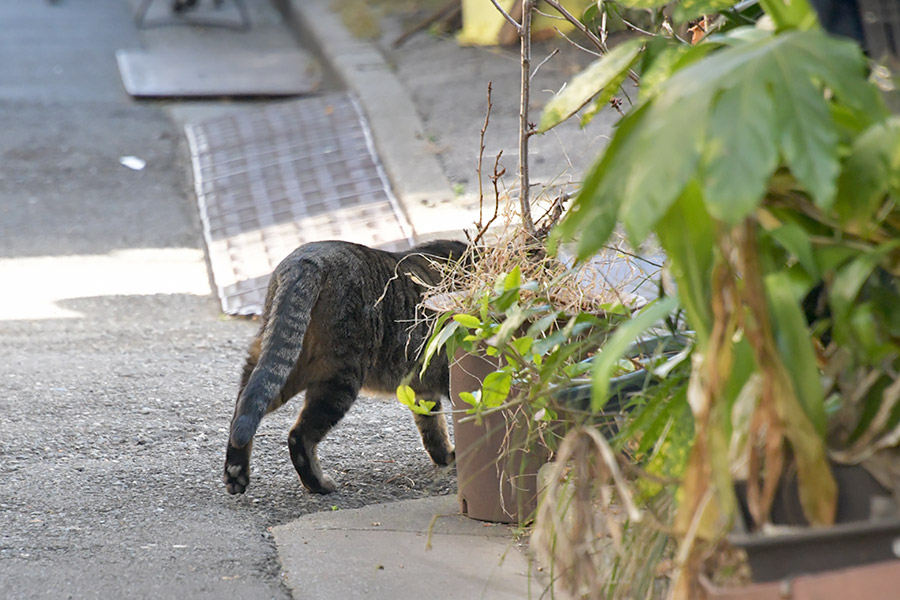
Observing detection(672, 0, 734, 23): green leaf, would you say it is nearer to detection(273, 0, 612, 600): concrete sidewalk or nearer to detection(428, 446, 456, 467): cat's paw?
detection(273, 0, 612, 600): concrete sidewalk

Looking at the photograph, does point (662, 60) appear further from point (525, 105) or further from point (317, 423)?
point (317, 423)

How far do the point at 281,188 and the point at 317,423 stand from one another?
390 cm

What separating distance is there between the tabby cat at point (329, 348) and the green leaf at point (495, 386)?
929 millimetres

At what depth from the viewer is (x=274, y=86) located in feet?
32.8

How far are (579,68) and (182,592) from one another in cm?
660

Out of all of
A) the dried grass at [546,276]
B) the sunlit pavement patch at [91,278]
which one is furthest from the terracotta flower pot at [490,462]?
the sunlit pavement patch at [91,278]

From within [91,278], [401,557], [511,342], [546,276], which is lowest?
[91,278]

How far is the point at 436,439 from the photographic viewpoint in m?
3.89

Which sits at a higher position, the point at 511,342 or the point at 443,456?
the point at 511,342

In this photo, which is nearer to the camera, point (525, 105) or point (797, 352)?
point (797, 352)

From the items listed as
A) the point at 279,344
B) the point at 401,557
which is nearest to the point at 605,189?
the point at 401,557

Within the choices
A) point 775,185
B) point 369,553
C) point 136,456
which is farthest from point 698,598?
point 136,456

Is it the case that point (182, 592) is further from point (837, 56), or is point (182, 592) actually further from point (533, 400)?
point (837, 56)

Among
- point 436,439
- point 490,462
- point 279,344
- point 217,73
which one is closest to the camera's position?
point 490,462
